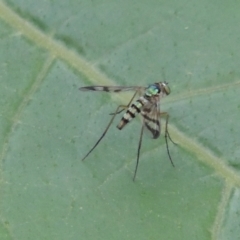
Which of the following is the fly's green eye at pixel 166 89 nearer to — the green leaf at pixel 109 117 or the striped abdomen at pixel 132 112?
the green leaf at pixel 109 117

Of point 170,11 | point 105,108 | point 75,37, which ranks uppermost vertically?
point 170,11

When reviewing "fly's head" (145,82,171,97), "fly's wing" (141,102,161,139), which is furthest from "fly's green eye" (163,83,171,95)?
"fly's wing" (141,102,161,139)

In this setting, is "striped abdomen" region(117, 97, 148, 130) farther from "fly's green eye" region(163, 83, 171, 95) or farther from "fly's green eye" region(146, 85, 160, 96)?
"fly's green eye" region(163, 83, 171, 95)

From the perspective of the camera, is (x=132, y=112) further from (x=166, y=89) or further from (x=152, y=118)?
(x=166, y=89)

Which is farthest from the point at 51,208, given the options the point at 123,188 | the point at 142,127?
the point at 142,127

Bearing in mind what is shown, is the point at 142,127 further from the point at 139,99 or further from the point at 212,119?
the point at 212,119

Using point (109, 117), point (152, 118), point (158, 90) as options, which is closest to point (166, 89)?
point (158, 90)
